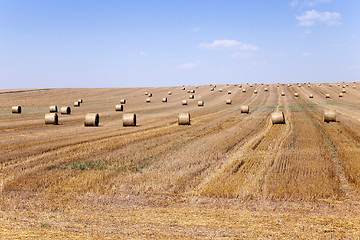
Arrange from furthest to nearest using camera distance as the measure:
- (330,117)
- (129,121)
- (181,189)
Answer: (330,117)
(129,121)
(181,189)

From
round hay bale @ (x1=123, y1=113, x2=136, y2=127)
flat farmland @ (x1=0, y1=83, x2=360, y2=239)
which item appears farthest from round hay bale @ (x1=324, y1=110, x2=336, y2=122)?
round hay bale @ (x1=123, y1=113, x2=136, y2=127)

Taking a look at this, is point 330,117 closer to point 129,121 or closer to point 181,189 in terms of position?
point 129,121

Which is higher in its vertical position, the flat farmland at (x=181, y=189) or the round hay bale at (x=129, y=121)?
the round hay bale at (x=129, y=121)

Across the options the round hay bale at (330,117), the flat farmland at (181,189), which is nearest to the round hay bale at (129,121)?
the flat farmland at (181,189)

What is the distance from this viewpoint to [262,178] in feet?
31.7

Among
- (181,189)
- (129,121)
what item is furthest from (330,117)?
(181,189)

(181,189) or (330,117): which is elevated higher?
(330,117)

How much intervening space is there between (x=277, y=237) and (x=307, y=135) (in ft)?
43.5

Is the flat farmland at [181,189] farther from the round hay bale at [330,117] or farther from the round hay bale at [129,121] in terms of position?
the round hay bale at [330,117]

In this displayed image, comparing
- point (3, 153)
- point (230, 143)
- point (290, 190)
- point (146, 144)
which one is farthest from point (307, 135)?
point (3, 153)

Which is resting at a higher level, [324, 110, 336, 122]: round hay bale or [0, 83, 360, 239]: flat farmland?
[324, 110, 336, 122]: round hay bale

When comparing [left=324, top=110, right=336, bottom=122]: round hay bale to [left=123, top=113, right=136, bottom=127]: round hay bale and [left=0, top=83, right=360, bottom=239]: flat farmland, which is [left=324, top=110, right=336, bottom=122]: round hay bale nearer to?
[left=0, top=83, right=360, bottom=239]: flat farmland

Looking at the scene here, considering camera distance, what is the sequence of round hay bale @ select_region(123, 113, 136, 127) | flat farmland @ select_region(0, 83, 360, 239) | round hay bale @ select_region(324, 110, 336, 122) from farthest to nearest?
round hay bale @ select_region(324, 110, 336, 122) < round hay bale @ select_region(123, 113, 136, 127) < flat farmland @ select_region(0, 83, 360, 239)

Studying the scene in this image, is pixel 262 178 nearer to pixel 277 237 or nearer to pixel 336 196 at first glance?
pixel 336 196
